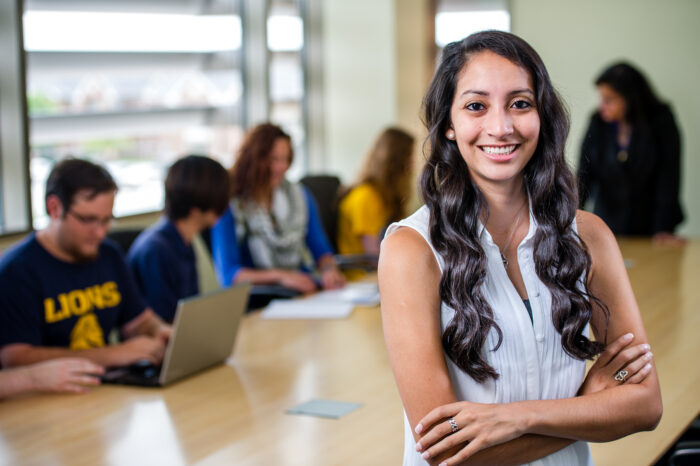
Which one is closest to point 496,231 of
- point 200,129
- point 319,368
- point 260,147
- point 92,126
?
point 319,368

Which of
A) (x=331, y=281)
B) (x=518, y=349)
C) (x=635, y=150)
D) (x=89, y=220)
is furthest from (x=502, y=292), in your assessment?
(x=635, y=150)

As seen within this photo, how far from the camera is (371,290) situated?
12.1 ft

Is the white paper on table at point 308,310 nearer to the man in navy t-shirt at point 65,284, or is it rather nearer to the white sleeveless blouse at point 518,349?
the man in navy t-shirt at point 65,284

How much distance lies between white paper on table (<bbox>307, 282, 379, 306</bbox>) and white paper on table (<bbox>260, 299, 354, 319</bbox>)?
58 millimetres

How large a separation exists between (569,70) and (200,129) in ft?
9.27

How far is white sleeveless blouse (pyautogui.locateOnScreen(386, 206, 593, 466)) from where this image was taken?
1.54m

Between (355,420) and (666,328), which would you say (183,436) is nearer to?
(355,420)

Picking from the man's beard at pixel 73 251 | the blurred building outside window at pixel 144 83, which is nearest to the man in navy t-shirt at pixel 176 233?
the man's beard at pixel 73 251

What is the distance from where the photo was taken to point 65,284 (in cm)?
262

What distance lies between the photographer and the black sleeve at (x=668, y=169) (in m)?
4.68

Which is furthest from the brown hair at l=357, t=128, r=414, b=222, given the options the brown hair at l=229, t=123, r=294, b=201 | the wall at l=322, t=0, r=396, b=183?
the wall at l=322, t=0, r=396, b=183

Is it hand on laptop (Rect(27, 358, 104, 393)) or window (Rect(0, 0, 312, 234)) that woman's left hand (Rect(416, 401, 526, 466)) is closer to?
hand on laptop (Rect(27, 358, 104, 393))

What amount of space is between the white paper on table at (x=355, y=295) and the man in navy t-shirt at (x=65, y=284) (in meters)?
0.98

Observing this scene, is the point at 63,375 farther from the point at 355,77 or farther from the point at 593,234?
the point at 355,77
